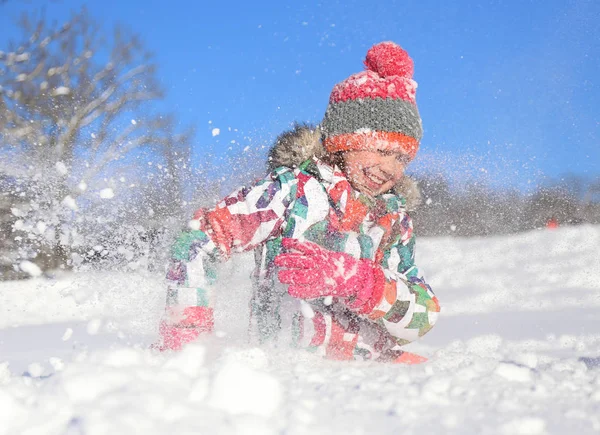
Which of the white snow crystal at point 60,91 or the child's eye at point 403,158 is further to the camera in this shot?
the white snow crystal at point 60,91

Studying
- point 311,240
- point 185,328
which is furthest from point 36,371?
point 311,240

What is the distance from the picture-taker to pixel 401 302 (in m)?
1.91

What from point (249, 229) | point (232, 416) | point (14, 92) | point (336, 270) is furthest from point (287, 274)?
point (14, 92)

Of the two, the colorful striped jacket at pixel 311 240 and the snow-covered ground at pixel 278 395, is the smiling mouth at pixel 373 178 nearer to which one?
the colorful striped jacket at pixel 311 240

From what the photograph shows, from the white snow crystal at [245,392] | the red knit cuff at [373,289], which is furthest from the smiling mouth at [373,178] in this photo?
the white snow crystal at [245,392]

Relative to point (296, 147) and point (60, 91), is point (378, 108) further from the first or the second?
point (60, 91)

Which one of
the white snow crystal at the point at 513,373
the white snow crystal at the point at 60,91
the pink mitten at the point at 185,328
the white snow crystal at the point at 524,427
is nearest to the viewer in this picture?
the white snow crystal at the point at 524,427

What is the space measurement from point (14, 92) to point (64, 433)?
29.7ft

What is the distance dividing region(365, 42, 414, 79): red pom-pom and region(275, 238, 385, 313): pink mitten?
2.83ft

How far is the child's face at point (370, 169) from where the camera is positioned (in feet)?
6.91

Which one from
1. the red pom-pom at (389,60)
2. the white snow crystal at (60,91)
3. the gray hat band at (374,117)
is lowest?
the gray hat band at (374,117)

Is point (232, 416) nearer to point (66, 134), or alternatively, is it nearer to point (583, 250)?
point (583, 250)

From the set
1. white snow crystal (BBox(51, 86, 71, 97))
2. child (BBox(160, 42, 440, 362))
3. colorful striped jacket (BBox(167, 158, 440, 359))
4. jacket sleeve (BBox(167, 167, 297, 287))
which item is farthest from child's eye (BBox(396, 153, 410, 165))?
white snow crystal (BBox(51, 86, 71, 97))

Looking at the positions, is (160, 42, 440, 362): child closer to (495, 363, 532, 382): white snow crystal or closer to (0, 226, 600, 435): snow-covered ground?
(0, 226, 600, 435): snow-covered ground
